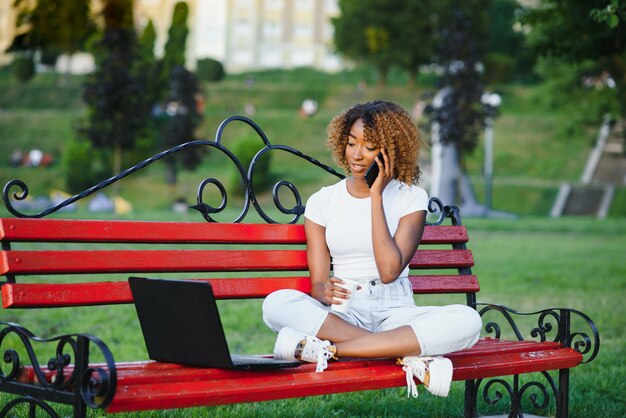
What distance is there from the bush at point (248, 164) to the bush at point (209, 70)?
20420 mm

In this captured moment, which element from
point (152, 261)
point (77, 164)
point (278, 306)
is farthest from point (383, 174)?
point (77, 164)

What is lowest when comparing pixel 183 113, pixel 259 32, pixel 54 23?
pixel 183 113

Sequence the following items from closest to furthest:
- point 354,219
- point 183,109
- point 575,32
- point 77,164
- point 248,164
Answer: point 354,219
point 575,32
point 248,164
point 183,109
point 77,164

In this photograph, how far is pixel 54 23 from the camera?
42906mm

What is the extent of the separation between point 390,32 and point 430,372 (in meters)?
44.1

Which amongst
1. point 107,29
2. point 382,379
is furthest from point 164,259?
point 107,29

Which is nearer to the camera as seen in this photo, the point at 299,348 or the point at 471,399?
the point at 299,348

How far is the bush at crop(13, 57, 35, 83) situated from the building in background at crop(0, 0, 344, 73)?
20.2 m

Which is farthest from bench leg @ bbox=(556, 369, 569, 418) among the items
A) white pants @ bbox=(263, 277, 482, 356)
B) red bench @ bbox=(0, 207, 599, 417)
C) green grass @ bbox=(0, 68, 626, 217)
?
green grass @ bbox=(0, 68, 626, 217)

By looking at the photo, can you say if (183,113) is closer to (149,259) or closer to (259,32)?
(149,259)

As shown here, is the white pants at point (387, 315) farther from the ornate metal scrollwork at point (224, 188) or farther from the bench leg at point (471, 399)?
the bench leg at point (471, 399)

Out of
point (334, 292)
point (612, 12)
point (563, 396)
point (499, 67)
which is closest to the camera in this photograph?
point (334, 292)

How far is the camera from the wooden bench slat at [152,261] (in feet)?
12.0

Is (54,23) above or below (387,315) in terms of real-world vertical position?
above
